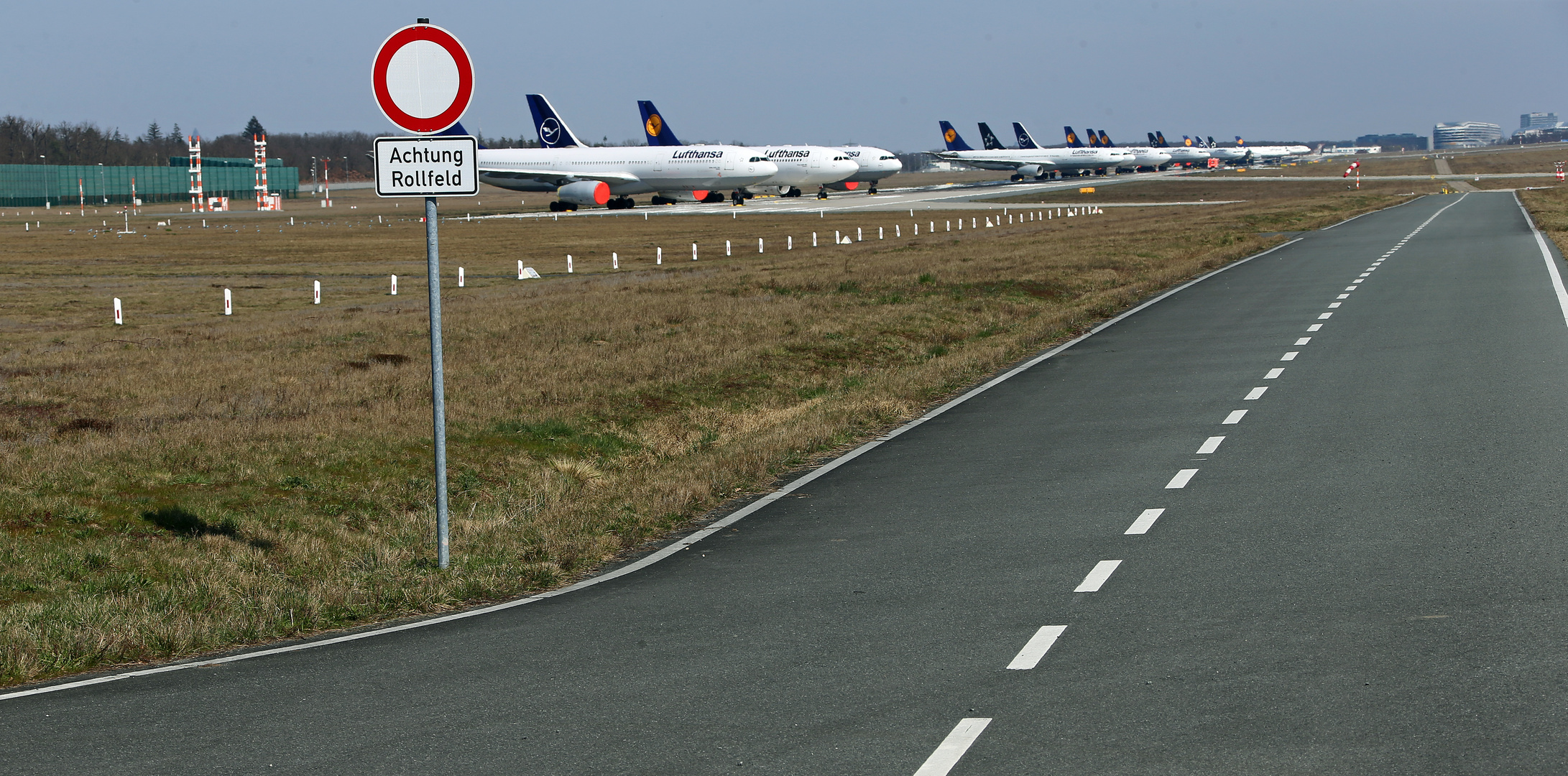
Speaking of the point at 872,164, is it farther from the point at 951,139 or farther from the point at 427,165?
the point at 427,165

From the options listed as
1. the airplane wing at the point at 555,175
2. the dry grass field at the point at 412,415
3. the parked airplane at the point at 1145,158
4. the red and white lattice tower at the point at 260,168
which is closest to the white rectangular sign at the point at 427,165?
the dry grass field at the point at 412,415

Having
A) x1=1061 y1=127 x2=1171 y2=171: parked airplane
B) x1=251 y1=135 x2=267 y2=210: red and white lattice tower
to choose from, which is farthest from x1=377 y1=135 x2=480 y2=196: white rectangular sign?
x1=1061 y1=127 x2=1171 y2=171: parked airplane

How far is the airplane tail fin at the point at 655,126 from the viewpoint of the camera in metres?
99.9

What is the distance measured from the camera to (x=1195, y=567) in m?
8.45

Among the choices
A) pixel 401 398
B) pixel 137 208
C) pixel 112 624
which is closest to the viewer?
pixel 112 624

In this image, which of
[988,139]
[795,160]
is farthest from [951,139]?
[795,160]

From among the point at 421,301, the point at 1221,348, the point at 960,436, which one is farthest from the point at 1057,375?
the point at 421,301

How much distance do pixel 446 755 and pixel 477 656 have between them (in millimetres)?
1598

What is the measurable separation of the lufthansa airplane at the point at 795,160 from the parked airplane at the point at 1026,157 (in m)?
47.1

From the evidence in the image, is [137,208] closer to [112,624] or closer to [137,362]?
[137,362]

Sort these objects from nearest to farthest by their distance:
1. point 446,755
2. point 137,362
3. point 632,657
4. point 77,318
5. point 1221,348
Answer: point 446,755 → point 632,657 → point 1221,348 → point 137,362 → point 77,318

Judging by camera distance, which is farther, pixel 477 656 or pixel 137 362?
pixel 137 362

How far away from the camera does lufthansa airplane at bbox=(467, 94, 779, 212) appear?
3629 inches

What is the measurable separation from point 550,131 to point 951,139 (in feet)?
215
